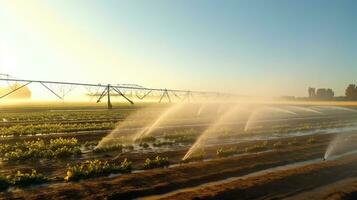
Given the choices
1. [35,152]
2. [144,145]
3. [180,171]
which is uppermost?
[35,152]

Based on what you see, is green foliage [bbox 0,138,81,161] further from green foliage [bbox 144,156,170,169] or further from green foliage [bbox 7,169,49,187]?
green foliage [bbox 144,156,170,169]

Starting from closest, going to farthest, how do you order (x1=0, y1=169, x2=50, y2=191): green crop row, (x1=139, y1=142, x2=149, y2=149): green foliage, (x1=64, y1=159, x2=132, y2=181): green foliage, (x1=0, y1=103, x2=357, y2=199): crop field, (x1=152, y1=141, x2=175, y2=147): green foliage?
1. (x1=0, y1=103, x2=357, y2=199): crop field
2. (x1=0, y1=169, x2=50, y2=191): green crop row
3. (x1=64, y1=159, x2=132, y2=181): green foliage
4. (x1=139, y1=142, x2=149, y2=149): green foliage
5. (x1=152, y1=141, x2=175, y2=147): green foliage

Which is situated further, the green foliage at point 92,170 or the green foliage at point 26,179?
the green foliage at point 92,170

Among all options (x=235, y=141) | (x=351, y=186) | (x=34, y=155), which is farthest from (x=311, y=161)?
(x=34, y=155)

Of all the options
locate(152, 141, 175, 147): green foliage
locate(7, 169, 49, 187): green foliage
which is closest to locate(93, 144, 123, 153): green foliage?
locate(152, 141, 175, 147): green foliage

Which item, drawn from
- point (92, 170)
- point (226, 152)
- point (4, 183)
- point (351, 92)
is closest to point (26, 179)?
point (4, 183)

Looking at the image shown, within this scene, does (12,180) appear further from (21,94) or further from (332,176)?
(21,94)

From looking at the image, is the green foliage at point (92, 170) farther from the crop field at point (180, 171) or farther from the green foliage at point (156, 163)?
the green foliage at point (156, 163)

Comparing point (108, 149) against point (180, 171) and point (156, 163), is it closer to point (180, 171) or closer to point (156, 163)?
point (156, 163)

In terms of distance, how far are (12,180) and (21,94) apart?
171797 millimetres

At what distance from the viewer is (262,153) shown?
24.2m

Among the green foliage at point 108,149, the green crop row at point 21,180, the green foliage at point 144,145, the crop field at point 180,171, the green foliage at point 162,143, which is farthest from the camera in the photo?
the green foliage at point 162,143

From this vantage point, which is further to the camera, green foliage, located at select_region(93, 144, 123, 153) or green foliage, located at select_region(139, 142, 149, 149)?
green foliage, located at select_region(139, 142, 149, 149)

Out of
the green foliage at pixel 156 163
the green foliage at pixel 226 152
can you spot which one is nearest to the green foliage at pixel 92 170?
the green foliage at pixel 156 163
